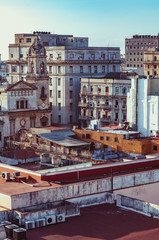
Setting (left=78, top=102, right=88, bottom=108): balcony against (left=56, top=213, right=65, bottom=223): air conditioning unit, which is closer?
(left=56, top=213, right=65, bottom=223): air conditioning unit

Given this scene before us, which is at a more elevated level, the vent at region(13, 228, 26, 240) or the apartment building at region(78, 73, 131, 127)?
the apartment building at region(78, 73, 131, 127)

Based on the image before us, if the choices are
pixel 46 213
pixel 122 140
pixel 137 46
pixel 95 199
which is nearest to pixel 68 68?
pixel 122 140

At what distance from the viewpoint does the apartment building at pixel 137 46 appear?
172875 mm

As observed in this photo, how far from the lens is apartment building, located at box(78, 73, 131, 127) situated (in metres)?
89.5

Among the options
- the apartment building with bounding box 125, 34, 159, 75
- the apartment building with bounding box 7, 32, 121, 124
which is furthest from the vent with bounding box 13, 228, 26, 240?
the apartment building with bounding box 125, 34, 159, 75

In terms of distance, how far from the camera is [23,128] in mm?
81125

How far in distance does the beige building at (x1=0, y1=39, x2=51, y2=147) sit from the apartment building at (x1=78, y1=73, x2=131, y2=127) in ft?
32.8

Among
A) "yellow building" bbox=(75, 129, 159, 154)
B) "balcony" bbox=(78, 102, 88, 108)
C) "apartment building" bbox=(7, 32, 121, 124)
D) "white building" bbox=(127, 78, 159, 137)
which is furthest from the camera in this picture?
"apartment building" bbox=(7, 32, 121, 124)

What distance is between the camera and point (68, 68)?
314 ft

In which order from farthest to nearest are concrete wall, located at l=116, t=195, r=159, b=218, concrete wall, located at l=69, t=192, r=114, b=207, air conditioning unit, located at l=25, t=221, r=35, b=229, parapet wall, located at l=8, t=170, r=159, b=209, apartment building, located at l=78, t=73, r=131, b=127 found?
apartment building, located at l=78, t=73, r=131, b=127 < concrete wall, located at l=69, t=192, r=114, b=207 < concrete wall, located at l=116, t=195, r=159, b=218 < parapet wall, located at l=8, t=170, r=159, b=209 < air conditioning unit, located at l=25, t=221, r=35, b=229

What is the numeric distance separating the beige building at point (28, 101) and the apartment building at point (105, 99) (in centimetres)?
999

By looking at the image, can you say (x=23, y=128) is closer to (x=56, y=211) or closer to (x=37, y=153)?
(x=37, y=153)

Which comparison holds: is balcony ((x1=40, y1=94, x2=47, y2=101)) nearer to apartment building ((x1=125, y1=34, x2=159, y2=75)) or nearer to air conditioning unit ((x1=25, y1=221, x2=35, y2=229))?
air conditioning unit ((x1=25, y1=221, x2=35, y2=229))

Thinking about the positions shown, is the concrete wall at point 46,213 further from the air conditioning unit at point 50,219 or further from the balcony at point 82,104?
the balcony at point 82,104
